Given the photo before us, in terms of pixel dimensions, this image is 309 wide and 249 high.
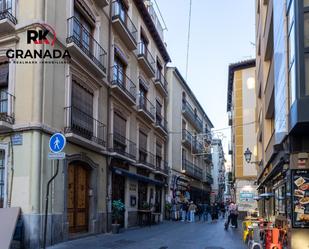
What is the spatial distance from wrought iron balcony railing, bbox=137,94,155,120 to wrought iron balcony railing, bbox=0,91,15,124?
42.3ft

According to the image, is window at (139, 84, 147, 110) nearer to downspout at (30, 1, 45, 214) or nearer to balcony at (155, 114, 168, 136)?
balcony at (155, 114, 168, 136)

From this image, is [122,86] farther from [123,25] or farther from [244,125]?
[244,125]

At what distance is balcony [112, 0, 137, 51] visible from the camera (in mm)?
23719

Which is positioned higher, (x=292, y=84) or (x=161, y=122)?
→ (x=161, y=122)

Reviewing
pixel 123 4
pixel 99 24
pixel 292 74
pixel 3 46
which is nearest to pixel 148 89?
pixel 123 4

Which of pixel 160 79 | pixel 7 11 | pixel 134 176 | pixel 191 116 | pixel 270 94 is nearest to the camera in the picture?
pixel 7 11

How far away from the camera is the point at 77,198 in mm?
19312

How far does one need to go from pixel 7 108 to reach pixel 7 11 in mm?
3199

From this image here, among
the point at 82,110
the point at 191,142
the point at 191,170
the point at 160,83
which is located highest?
the point at 160,83

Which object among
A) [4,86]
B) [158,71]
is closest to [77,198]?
[4,86]

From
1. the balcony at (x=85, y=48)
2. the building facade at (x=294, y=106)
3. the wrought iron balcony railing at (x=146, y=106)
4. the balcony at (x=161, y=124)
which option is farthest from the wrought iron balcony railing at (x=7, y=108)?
the balcony at (x=161, y=124)

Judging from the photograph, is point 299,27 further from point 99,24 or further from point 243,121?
point 243,121

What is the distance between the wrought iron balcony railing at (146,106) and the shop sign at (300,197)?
1608cm

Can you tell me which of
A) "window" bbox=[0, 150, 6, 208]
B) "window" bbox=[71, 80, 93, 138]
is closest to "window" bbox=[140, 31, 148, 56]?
"window" bbox=[71, 80, 93, 138]
